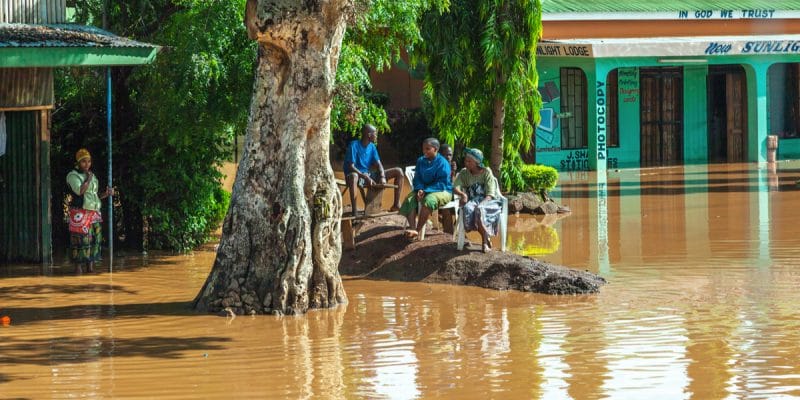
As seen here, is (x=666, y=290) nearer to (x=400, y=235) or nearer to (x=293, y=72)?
(x=400, y=235)

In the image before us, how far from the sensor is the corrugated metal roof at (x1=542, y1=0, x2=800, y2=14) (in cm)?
→ 2978

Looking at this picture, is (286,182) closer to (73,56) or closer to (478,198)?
(478,198)

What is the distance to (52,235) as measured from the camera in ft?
55.7

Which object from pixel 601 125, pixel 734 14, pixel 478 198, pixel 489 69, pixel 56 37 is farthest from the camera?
pixel 734 14

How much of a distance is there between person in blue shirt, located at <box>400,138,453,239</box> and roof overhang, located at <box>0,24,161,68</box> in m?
3.34

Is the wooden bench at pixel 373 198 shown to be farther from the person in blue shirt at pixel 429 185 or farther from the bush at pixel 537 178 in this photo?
the bush at pixel 537 178

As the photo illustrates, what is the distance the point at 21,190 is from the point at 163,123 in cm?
189

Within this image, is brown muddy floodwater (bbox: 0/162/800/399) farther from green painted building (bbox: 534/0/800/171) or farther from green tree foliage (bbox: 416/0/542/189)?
green painted building (bbox: 534/0/800/171)

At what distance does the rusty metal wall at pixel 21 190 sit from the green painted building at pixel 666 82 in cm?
1463

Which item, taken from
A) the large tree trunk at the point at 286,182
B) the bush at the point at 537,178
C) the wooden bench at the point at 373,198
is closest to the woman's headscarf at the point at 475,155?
the wooden bench at the point at 373,198

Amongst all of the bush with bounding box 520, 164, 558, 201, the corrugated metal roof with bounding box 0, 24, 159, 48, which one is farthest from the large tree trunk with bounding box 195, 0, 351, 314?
the bush with bounding box 520, 164, 558, 201

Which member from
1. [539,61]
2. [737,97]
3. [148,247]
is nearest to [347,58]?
[148,247]

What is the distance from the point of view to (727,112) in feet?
108

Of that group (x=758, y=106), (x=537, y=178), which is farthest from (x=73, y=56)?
(x=758, y=106)
